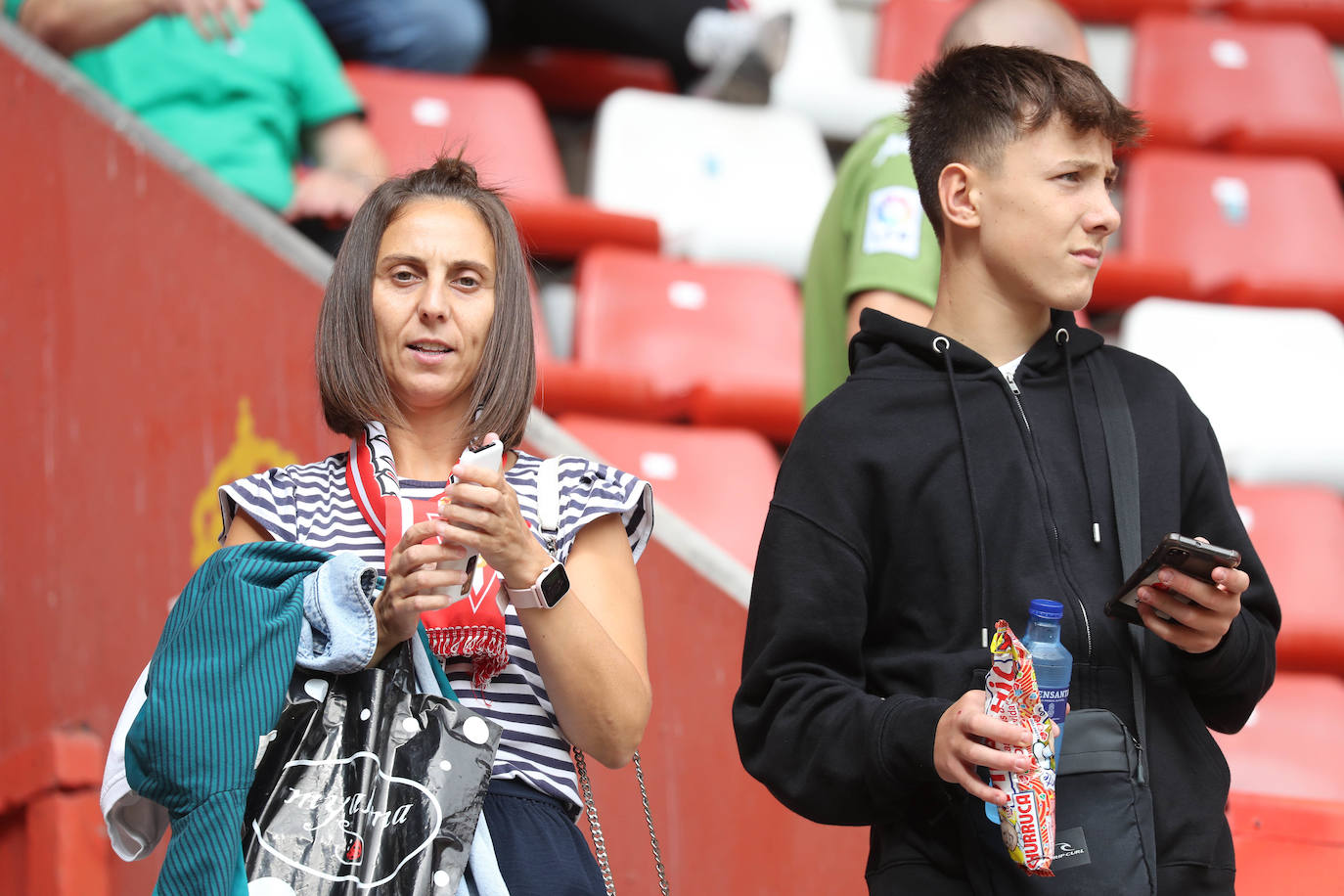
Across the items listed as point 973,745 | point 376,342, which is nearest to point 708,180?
point 376,342

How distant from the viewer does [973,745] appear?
1.33 m

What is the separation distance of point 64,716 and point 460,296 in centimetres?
140

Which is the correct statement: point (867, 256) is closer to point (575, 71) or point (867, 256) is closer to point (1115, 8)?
point (575, 71)

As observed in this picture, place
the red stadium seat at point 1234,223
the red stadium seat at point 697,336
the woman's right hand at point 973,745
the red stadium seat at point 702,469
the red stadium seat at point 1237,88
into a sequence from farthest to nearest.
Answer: the red stadium seat at point 1237,88 < the red stadium seat at point 1234,223 < the red stadium seat at point 697,336 < the red stadium seat at point 702,469 < the woman's right hand at point 973,745

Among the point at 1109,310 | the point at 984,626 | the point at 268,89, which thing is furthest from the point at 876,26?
the point at 984,626

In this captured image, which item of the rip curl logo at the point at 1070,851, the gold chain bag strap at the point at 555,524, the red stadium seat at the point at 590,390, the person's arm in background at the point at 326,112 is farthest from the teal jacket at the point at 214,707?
the person's arm in background at the point at 326,112

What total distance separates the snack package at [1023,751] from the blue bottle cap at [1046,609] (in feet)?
0.24

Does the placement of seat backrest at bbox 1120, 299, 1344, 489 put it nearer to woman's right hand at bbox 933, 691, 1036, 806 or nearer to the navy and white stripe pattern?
the navy and white stripe pattern

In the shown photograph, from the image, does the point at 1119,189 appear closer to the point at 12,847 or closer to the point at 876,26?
the point at 876,26

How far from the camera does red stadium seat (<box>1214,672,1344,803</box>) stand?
2693 millimetres

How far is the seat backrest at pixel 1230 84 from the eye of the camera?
14.8 feet

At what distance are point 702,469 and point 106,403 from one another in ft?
3.47

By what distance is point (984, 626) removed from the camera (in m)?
1.50

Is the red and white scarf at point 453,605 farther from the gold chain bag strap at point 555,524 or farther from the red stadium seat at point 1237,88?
the red stadium seat at point 1237,88
